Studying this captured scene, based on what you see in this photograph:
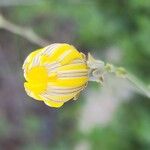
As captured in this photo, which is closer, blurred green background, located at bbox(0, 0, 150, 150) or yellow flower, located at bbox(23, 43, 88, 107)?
yellow flower, located at bbox(23, 43, 88, 107)

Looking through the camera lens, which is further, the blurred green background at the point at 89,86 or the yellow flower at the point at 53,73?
the blurred green background at the point at 89,86

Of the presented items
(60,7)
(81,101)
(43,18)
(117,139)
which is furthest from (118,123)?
(43,18)

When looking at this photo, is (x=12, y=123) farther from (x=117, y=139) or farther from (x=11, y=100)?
(x=117, y=139)

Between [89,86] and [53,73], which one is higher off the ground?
[53,73]

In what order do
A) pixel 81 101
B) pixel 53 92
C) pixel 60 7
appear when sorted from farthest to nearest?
pixel 81 101
pixel 60 7
pixel 53 92
